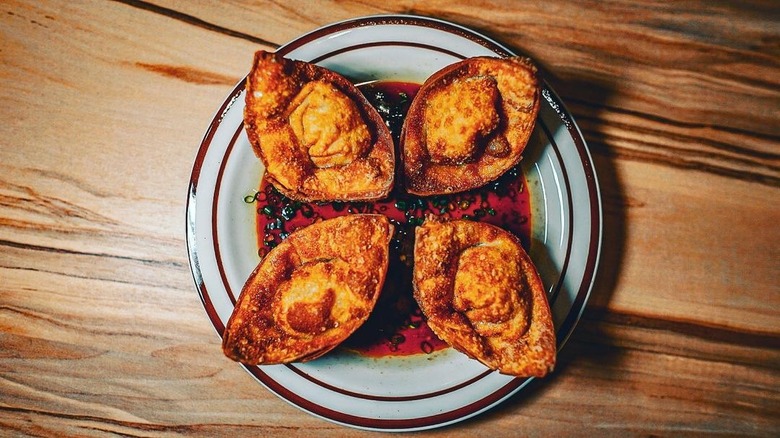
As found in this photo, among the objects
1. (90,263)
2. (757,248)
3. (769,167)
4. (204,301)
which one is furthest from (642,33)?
(90,263)

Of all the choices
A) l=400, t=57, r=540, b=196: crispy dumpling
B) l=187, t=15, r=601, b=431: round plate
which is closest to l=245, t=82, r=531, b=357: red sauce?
l=187, t=15, r=601, b=431: round plate

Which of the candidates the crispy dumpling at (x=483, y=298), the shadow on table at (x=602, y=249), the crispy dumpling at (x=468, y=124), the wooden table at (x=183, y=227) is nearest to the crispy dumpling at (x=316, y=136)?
the crispy dumpling at (x=468, y=124)

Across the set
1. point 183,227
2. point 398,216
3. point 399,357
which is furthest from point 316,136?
point 399,357

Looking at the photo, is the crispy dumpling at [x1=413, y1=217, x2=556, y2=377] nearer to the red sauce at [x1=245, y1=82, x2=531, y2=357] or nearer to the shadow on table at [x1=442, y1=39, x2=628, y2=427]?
the red sauce at [x1=245, y1=82, x2=531, y2=357]

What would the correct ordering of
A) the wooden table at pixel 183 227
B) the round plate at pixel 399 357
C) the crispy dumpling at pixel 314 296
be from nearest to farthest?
the crispy dumpling at pixel 314 296 < the round plate at pixel 399 357 < the wooden table at pixel 183 227

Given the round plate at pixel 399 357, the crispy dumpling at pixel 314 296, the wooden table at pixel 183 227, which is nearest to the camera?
the crispy dumpling at pixel 314 296

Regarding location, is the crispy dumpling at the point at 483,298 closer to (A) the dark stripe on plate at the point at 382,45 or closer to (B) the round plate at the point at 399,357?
(B) the round plate at the point at 399,357

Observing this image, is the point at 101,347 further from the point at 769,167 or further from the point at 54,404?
the point at 769,167
